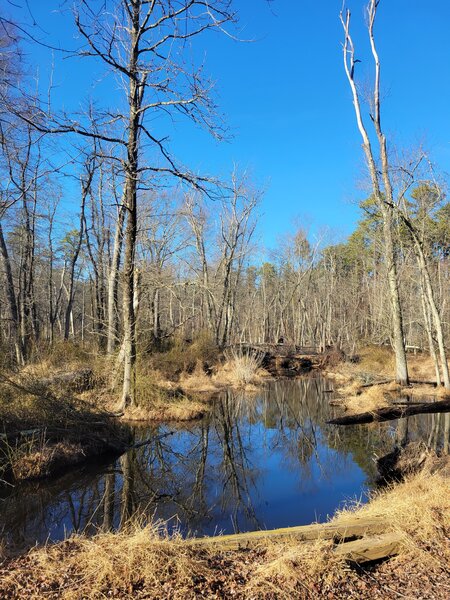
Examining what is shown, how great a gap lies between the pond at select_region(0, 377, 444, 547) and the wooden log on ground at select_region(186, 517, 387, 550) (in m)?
1.37

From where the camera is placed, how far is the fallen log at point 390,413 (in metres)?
12.9

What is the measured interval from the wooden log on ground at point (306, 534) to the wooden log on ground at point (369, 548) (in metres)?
0.21

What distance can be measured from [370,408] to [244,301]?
43.5m

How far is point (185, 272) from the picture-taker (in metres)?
36.7

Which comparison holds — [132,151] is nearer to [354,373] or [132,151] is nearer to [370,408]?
[370,408]

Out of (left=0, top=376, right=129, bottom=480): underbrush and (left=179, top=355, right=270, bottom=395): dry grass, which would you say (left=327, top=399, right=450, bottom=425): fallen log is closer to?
(left=0, top=376, right=129, bottom=480): underbrush

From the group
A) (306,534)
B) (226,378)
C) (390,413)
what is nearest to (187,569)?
(306,534)

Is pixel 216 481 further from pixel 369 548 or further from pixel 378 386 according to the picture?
pixel 378 386

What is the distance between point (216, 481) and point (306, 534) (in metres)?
3.86

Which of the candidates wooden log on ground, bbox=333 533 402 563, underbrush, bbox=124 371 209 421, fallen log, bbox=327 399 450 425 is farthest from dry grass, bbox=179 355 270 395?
wooden log on ground, bbox=333 533 402 563

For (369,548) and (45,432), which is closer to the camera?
(369,548)

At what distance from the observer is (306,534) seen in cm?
455

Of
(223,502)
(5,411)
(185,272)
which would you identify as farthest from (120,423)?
(185,272)

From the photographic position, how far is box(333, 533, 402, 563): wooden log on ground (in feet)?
13.5
